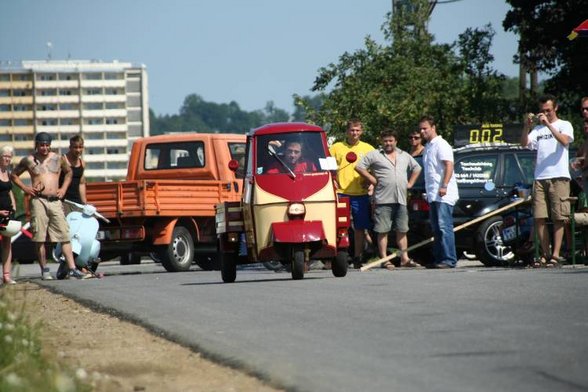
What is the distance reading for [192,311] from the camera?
40.0ft

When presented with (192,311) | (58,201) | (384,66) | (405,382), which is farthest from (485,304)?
(384,66)

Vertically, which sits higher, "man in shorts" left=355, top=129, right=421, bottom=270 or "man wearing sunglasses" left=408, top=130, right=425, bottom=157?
"man wearing sunglasses" left=408, top=130, right=425, bottom=157

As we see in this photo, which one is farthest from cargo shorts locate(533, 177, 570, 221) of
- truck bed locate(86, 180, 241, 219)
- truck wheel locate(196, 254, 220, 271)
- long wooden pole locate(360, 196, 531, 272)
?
truck wheel locate(196, 254, 220, 271)

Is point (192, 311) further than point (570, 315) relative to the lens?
Yes

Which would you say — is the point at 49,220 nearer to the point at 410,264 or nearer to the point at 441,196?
the point at 410,264

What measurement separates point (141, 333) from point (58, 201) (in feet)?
29.5

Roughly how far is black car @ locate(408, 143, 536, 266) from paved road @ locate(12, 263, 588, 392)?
131 inches

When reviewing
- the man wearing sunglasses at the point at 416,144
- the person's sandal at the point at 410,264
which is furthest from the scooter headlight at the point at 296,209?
the man wearing sunglasses at the point at 416,144

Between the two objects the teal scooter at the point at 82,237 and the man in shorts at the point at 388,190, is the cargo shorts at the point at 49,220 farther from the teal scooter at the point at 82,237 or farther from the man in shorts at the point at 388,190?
the man in shorts at the point at 388,190

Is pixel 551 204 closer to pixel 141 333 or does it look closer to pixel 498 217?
pixel 498 217

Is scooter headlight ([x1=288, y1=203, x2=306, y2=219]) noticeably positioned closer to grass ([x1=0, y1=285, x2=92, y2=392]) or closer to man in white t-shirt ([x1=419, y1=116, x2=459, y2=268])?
man in white t-shirt ([x1=419, y1=116, x2=459, y2=268])

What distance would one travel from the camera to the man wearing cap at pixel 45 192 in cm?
1914

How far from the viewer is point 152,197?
22.2m

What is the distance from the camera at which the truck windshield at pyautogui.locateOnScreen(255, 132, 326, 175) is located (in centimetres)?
1685
